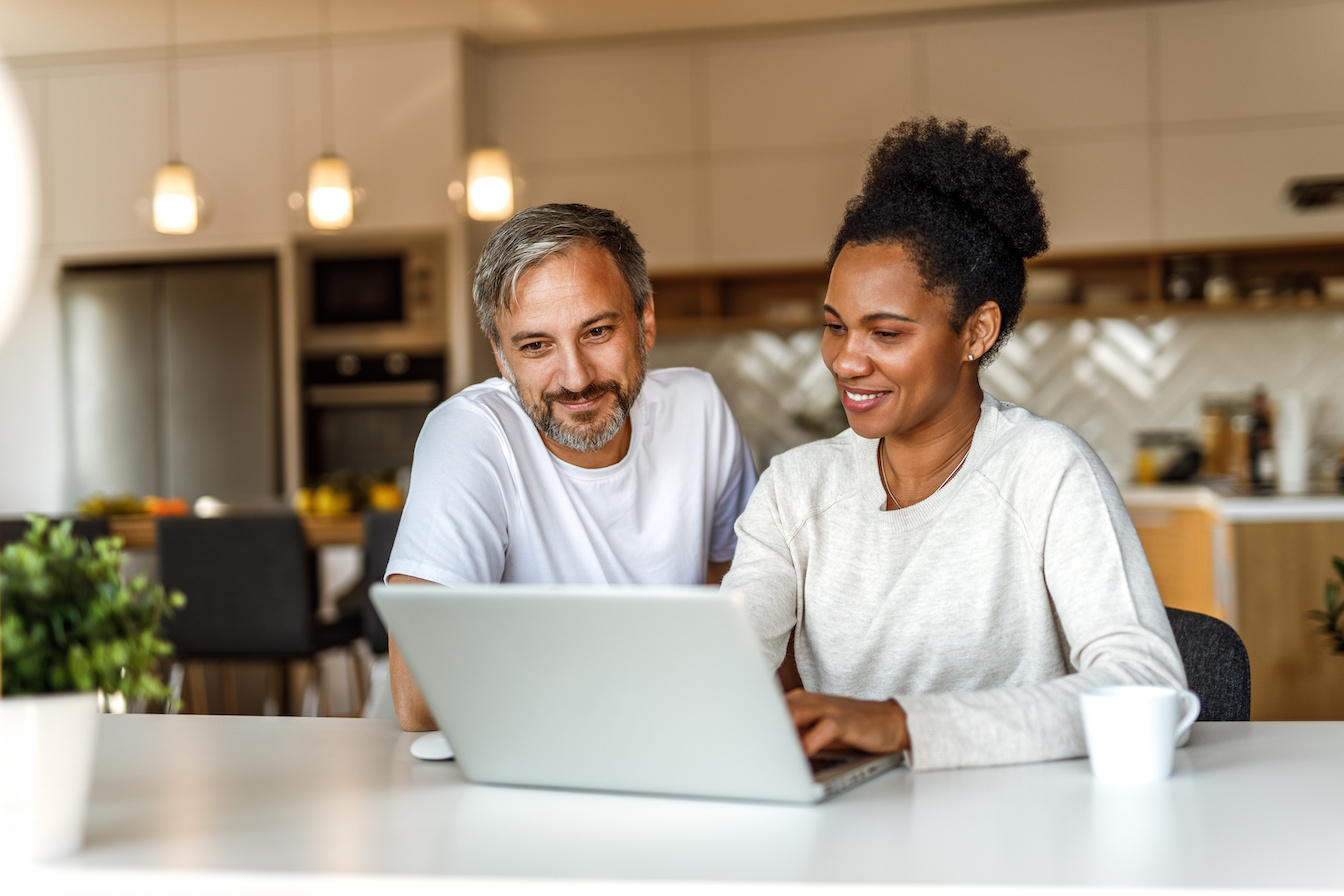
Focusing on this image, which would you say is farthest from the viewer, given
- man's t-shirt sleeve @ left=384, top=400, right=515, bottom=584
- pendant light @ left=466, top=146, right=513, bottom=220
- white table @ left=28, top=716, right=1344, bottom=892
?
pendant light @ left=466, top=146, right=513, bottom=220

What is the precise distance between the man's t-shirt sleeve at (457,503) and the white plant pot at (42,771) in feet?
2.19

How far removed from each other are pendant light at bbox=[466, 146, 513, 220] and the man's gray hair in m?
2.15

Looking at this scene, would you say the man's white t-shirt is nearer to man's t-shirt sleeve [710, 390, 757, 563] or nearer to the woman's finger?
man's t-shirt sleeve [710, 390, 757, 563]

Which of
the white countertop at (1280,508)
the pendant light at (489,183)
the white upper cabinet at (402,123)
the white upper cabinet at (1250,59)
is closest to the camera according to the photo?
the white countertop at (1280,508)

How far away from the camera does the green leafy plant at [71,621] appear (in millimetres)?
837

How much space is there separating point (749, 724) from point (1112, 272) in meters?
4.73

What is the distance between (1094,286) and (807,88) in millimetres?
1432

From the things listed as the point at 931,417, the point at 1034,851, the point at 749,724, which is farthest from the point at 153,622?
the point at 931,417

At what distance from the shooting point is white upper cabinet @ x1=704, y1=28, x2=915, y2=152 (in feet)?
16.4

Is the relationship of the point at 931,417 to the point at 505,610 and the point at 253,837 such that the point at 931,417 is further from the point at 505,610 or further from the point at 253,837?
the point at 253,837

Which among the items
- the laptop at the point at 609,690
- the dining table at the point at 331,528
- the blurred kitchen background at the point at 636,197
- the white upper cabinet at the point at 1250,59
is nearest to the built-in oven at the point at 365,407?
the blurred kitchen background at the point at 636,197

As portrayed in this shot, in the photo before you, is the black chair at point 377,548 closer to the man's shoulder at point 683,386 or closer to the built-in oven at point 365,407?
the man's shoulder at point 683,386

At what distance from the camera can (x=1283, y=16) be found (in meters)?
4.75

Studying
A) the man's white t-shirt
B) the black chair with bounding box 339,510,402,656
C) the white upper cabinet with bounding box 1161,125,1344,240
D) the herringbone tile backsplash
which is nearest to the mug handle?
the man's white t-shirt
